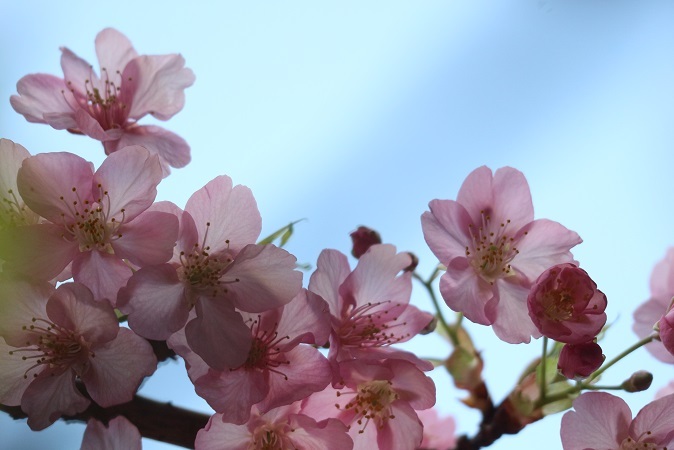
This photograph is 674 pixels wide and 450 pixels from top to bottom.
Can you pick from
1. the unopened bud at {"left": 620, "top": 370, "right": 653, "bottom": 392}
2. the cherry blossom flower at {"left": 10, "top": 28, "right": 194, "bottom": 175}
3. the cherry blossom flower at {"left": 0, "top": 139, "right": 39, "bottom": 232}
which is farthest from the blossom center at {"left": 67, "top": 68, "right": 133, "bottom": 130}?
the unopened bud at {"left": 620, "top": 370, "right": 653, "bottom": 392}

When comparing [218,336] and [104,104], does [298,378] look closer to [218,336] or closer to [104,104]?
[218,336]

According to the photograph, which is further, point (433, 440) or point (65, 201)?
point (433, 440)

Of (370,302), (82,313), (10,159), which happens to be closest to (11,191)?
(10,159)

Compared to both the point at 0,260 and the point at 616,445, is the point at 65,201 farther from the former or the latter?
the point at 616,445

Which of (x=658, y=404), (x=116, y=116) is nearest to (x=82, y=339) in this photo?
(x=116, y=116)

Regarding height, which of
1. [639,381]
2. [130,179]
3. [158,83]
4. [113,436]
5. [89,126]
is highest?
[158,83]

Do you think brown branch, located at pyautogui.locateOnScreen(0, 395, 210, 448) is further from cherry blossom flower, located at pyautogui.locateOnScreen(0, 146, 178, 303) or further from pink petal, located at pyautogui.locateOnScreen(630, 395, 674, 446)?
pink petal, located at pyautogui.locateOnScreen(630, 395, 674, 446)
